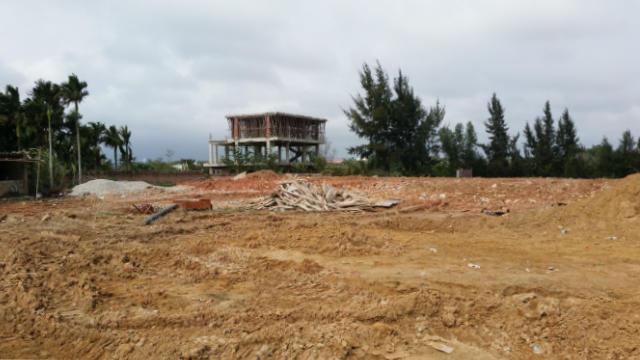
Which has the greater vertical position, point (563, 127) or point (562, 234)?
point (563, 127)

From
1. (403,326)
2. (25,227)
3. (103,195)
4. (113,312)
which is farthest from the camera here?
(103,195)

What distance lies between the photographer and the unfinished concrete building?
36281 mm

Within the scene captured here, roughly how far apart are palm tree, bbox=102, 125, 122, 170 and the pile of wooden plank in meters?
26.2

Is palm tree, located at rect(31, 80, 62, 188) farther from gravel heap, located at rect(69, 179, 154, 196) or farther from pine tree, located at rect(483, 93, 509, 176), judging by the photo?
pine tree, located at rect(483, 93, 509, 176)

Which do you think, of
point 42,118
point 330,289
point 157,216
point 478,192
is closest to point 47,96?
point 42,118

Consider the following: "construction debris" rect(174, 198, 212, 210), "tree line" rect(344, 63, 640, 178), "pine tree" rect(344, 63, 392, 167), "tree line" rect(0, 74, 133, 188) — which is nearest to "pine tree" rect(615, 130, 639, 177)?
"tree line" rect(344, 63, 640, 178)

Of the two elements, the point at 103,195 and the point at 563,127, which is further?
the point at 563,127

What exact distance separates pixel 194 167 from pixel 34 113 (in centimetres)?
1527

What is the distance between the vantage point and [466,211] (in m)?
11.9

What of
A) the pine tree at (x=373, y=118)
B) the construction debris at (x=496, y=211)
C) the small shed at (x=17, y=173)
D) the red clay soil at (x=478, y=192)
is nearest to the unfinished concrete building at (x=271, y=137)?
the pine tree at (x=373, y=118)

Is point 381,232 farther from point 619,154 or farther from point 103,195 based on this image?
point 619,154

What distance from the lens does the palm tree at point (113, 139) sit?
36.0 meters

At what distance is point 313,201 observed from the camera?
13109 millimetres

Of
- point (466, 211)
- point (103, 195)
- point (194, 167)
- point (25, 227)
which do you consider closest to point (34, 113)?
point (103, 195)
